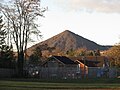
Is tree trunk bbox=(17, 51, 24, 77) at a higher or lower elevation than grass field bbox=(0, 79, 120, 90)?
higher

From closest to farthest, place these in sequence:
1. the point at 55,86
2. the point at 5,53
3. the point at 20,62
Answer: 1. the point at 55,86
2. the point at 20,62
3. the point at 5,53

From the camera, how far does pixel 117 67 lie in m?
106

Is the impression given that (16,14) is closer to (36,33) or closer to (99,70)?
(36,33)

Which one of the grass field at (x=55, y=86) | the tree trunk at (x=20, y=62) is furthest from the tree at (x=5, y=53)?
the grass field at (x=55, y=86)

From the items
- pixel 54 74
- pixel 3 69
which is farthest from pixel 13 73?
pixel 54 74

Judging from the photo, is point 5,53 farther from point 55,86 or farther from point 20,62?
point 55,86

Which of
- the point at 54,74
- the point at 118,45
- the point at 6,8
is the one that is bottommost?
the point at 54,74

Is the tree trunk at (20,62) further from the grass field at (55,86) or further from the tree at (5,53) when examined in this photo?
the grass field at (55,86)

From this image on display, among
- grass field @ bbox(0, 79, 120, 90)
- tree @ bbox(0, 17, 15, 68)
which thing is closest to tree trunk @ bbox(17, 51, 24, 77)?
tree @ bbox(0, 17, 15, 68)

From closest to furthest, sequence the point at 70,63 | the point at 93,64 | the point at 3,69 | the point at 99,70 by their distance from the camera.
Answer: the point at 3,69 → the point at 99,70 → the point at 70,63 → the point at 93,64

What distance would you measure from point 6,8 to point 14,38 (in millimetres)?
6816

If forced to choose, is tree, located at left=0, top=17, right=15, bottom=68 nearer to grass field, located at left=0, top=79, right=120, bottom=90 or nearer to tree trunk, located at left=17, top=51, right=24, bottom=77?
tree trunk, located at left=17, top=51, right=24, bottom=77

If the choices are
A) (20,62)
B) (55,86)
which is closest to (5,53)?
(20,62)

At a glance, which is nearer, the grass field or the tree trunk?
the grass field
